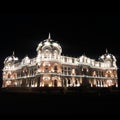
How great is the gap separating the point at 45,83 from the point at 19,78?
17862 millimetres

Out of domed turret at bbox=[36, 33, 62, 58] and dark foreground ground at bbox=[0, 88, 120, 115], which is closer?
dark foreground ground at bbox=[0, 88, 120, 115]

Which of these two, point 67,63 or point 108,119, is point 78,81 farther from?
point 108,119

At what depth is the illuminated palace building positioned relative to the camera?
53.0 m

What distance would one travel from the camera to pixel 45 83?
170 feet

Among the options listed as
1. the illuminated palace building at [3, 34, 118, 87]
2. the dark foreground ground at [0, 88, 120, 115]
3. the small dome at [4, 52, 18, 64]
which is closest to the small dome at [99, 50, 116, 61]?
the illuminated palace building at [3, 34, 118, 87]

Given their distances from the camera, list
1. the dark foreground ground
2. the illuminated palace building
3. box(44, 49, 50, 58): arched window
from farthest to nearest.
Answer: box(44, 49, 50, 58): arched window
the illuminated palace building
the dark foreground ground

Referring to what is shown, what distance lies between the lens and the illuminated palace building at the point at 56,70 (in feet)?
174

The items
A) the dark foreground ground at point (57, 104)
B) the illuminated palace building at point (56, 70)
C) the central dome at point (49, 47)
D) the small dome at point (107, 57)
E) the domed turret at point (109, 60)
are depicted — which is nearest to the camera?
the dark foreground ground at point (57, 104)

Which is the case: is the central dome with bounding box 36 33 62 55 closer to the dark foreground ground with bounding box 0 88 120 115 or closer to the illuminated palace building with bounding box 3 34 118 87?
the illuminated palace building with bounding box 3 34 118 87

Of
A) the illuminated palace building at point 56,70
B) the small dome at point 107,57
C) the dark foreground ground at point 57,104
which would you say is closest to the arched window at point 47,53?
the illuminated palace building at point 56,70

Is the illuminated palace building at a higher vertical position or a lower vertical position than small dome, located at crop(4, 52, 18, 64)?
lower

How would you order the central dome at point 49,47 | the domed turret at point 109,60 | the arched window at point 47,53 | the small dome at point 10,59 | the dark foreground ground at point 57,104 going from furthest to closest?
the small dome at point 10,59, the domed turret at point 109,60, the central dome at point 49,47, the arched window at point 47,53, the dark foreground ground at point 57,104

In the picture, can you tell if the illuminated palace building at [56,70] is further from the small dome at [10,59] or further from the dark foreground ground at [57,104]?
the dark foreground ground at [57,104]

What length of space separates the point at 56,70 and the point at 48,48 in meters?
6.64
